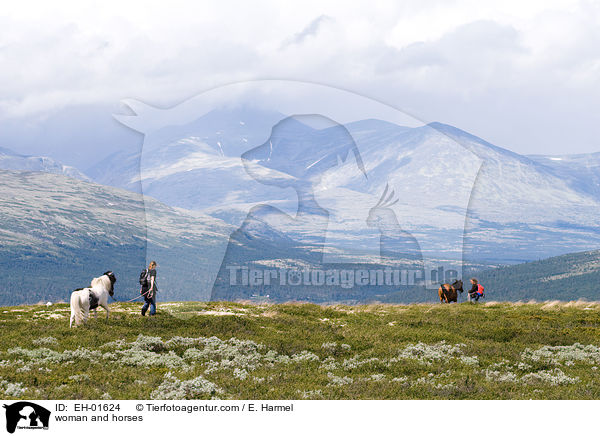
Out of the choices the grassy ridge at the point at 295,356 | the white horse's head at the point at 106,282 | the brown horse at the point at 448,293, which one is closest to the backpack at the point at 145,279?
the white horse's head at the point at 106,282

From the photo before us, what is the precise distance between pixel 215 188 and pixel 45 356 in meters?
30.3

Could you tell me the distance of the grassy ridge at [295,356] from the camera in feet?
55.7

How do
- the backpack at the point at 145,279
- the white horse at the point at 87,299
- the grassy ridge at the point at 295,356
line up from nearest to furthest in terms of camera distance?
the grassy ridge at the point at 295,356 → the white horse at the point at 87,299 → the backpack at the point at 145,279

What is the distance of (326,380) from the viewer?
18.5 metres

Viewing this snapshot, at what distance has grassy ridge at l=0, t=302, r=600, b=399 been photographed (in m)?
17.0

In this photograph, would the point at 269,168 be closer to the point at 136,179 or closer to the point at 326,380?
the point at 136,179
